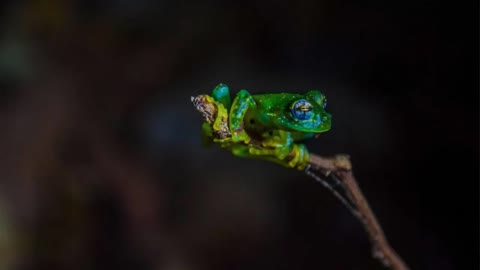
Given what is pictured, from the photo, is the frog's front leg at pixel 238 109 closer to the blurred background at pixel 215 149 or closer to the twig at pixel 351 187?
the twig at pixel 351 187

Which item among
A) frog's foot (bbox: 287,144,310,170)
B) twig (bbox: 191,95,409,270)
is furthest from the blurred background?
frog's foot (bbox: 287,144,310,170)

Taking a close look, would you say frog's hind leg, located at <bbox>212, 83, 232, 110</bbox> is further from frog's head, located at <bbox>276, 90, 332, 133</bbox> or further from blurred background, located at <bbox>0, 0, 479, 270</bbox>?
blurred background, located at <bbox>0, 0, 479, 270</bbox>

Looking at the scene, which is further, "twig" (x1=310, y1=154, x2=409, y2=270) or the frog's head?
"twig" (x1=310, y1=154, x2=409, y2=270)

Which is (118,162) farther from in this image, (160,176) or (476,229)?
(476,229)

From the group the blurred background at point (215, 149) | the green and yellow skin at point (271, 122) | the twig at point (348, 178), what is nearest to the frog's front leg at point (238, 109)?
the green and yellow skin at point (271, 122)

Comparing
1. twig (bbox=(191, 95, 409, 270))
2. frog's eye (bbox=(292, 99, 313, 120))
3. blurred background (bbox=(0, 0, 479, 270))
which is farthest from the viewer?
blurred background (bbox=(0, 0, 479, 270))

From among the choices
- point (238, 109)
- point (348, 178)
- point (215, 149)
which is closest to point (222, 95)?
point (238, 109)

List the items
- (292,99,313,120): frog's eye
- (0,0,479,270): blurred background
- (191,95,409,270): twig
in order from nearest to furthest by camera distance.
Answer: (292,99,313,120): frog's eye
(191,95,409,270): twig
(0,0,479,270): blurred background
